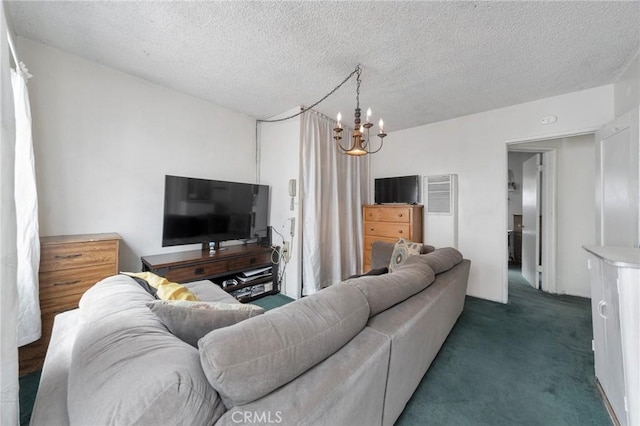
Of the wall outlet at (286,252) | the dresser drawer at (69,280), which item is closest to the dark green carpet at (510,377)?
the dresser drawer at (69,280)

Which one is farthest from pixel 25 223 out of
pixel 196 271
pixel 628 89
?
pixel 628 89

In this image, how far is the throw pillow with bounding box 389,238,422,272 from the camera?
8.21 feet

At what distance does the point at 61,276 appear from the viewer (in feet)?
5.79

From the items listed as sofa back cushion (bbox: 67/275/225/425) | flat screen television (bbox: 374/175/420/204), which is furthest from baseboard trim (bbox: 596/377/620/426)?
flat screen television (bbox: 374/175/420/204)

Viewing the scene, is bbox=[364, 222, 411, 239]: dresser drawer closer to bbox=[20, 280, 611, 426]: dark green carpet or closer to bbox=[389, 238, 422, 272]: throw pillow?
bbox=[389, 238, 422, 272]: throw pillow

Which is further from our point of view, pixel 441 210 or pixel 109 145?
pixel 441 210

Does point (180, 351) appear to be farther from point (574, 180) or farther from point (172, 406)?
point (574, 180)

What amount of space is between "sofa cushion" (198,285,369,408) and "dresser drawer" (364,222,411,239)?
8.61 feet

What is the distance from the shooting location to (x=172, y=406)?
57cm

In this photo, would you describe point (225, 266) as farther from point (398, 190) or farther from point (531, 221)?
point (531, 221)

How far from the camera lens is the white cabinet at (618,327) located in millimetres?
1147

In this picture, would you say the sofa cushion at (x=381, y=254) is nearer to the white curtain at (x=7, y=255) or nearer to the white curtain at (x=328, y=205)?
the white curtain at (x=328, y=205)

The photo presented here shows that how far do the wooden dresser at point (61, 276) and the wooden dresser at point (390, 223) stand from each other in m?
3.17

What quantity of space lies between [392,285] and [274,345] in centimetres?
80
